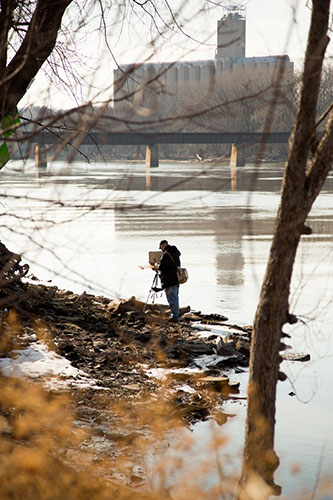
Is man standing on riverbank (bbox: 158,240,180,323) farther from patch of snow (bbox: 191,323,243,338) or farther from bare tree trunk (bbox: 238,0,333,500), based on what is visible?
bare tree trunk (bbox: 238,0,333,500)

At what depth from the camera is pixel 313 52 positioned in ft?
16.3

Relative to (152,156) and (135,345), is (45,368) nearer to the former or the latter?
(135,345)

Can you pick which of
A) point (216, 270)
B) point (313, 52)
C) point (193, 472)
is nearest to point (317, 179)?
point (313, 52)

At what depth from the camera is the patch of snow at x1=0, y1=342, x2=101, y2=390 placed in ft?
31.3

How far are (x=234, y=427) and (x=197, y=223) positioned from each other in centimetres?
2195

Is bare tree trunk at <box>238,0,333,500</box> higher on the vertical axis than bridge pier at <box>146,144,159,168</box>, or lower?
higher

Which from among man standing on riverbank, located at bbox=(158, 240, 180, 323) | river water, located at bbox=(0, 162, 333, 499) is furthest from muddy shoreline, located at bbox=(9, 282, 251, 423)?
river water, located at bbox=(0, 162, 333, 499)

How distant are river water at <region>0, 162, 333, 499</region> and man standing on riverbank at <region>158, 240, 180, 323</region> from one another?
94cm

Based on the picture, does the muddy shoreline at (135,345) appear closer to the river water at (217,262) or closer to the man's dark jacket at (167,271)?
the river water at (217,262)

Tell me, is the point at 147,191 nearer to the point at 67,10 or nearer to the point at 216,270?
the point at 216,270

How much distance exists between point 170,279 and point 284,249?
807 centimetres

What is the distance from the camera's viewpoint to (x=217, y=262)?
2011 centimetres

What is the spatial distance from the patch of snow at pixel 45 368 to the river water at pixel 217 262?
120 cm

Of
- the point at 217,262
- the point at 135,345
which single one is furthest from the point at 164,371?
the point at 217,262
